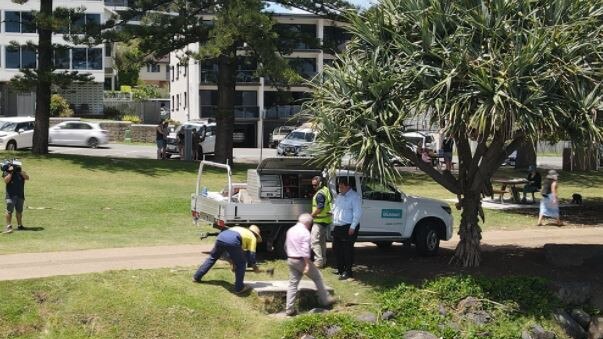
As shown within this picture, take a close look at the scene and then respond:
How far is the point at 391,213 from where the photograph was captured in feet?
51.9

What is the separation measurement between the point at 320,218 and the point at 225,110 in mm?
18539

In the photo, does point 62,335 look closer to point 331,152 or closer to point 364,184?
point 331,152

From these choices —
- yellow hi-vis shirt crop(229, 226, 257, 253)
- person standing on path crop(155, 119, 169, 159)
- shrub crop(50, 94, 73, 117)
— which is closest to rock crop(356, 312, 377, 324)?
yellow hi-vis shirt crop(229, 226, 257, 253)

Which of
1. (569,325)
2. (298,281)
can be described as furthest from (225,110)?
(569,325)

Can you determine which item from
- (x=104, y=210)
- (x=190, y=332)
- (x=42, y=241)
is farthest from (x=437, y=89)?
(x=104, y=210)

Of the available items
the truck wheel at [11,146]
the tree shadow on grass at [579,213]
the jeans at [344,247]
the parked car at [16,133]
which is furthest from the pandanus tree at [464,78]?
the parked car at [16,133]

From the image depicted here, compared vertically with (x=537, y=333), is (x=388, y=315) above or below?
above

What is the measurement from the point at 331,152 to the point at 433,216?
368cm

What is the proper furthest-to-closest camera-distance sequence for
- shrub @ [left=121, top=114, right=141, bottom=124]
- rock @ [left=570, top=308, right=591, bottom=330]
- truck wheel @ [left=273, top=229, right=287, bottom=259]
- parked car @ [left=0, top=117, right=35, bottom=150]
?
shrub @ [left=121, top=114, right=141, bottom=124]
parked car @ [left=0, top=117, right=35, bottom=150]
truck wheel @ [left=273, top=229, right=287, bottom=259]
rock @ [left=570, top=308, right=591, bottom=330]

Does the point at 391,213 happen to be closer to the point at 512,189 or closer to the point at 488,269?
the point at 488,269

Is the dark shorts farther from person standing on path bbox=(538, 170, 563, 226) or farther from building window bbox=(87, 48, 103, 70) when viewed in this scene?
building window bbox=(87, 48, 103, 70)

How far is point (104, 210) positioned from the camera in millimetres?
20453

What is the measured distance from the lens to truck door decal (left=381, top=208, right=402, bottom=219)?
15737 mm

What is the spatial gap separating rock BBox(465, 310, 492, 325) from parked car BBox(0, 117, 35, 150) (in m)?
27.8
